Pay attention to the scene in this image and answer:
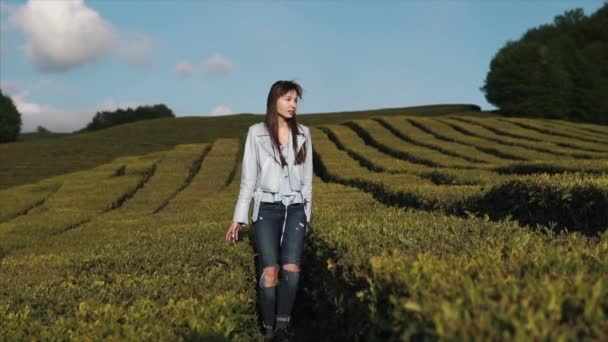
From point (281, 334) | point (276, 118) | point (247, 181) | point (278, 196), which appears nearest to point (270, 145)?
point (276, 118)

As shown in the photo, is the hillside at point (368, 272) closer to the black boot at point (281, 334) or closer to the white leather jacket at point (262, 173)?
the black boot at point (281, 334)

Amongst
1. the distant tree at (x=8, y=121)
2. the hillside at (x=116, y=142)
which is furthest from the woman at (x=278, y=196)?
the distant tree at (x=8, y=121)

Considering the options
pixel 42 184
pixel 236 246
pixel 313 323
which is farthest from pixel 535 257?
pixel 42 184

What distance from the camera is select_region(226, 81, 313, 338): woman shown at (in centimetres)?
598

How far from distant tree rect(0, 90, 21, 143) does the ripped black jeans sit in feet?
243

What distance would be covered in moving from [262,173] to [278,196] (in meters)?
0.29

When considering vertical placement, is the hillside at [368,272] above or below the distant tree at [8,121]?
below

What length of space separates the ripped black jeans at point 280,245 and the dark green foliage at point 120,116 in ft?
343

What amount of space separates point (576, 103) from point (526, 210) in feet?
201

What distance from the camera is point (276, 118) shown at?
6.23m

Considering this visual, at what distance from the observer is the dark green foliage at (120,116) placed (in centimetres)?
10600

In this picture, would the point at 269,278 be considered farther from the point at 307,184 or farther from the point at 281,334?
the point at 307,184

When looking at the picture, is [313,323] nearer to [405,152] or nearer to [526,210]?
[526,210]


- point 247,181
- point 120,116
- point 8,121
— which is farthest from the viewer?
point 120,116
